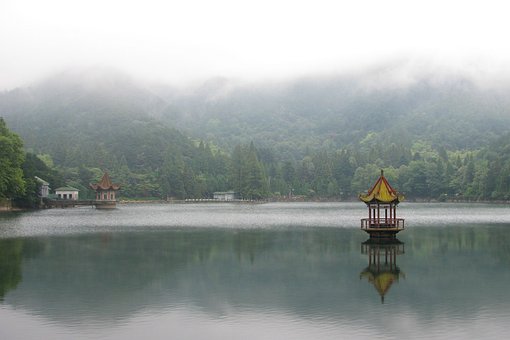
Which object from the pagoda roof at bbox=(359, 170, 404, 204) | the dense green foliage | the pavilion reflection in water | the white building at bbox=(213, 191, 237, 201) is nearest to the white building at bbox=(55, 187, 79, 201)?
the dense green foliage

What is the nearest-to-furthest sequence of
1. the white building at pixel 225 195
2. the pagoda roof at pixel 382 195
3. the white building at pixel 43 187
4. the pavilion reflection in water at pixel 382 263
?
the pavilion reflection in water at pixel 382 263 < the pagoda roof at pixel 382 195 < the white building at pixel 43 187 < the white building at pixel 225 195

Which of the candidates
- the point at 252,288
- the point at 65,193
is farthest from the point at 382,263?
the point at 65,193

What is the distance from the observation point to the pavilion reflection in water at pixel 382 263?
102 ft

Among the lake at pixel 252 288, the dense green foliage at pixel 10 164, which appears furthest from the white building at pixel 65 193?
the lake at pixel 252 288

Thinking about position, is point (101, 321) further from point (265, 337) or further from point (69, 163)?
point (69, 163)

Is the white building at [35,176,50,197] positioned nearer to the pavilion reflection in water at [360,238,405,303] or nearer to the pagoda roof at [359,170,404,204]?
the pagoda roof at [359,170,404,204]

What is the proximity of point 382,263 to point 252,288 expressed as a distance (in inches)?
439

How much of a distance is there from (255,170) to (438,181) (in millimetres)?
52595

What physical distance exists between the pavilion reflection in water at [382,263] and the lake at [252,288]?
7cm

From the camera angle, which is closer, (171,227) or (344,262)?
(344,262)

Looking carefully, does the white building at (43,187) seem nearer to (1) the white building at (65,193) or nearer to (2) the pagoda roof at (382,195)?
(1) the white building at (65,193)

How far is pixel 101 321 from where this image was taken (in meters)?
22.9

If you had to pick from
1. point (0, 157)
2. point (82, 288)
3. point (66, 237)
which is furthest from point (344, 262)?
point (0, 157)

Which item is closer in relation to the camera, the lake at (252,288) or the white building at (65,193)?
the lake at (252,288)
